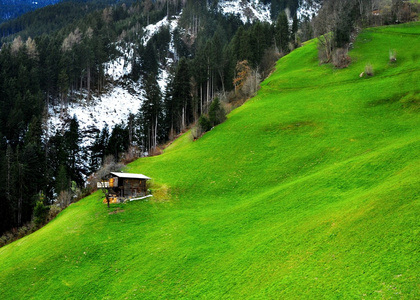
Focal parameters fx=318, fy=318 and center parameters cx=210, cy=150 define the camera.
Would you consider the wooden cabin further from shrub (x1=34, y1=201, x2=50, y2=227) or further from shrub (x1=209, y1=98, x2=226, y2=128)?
shrub (x1=209, y1=98, x2=226, y2=128)

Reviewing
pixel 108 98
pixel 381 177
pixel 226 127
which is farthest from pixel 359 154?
pixel 108 98

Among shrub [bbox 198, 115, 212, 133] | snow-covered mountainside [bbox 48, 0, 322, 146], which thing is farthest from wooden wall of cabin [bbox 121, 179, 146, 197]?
snow-covered mountainside [bbox 48, 0, 322, 146]

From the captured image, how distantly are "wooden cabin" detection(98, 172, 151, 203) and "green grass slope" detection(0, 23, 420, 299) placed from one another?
5.86ft

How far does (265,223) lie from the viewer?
30469mm

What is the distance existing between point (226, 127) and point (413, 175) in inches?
1492

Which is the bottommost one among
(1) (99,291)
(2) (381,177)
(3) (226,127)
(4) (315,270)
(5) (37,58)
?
(1) (99,291)

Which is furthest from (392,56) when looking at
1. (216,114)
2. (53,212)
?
(53,212)

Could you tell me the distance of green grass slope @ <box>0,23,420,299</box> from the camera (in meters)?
20.7

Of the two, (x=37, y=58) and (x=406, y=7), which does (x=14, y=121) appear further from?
(x=406, y=7)

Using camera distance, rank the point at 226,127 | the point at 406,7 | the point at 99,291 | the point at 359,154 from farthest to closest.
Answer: the point at 406,7 < the point at 226,127 < the point at 359,154 < the point at 99,291

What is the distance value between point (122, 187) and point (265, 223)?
19400mm

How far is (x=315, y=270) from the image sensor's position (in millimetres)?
20688

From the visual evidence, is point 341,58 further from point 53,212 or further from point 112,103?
point 53,212

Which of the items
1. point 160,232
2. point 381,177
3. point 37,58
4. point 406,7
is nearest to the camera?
point 381,177
